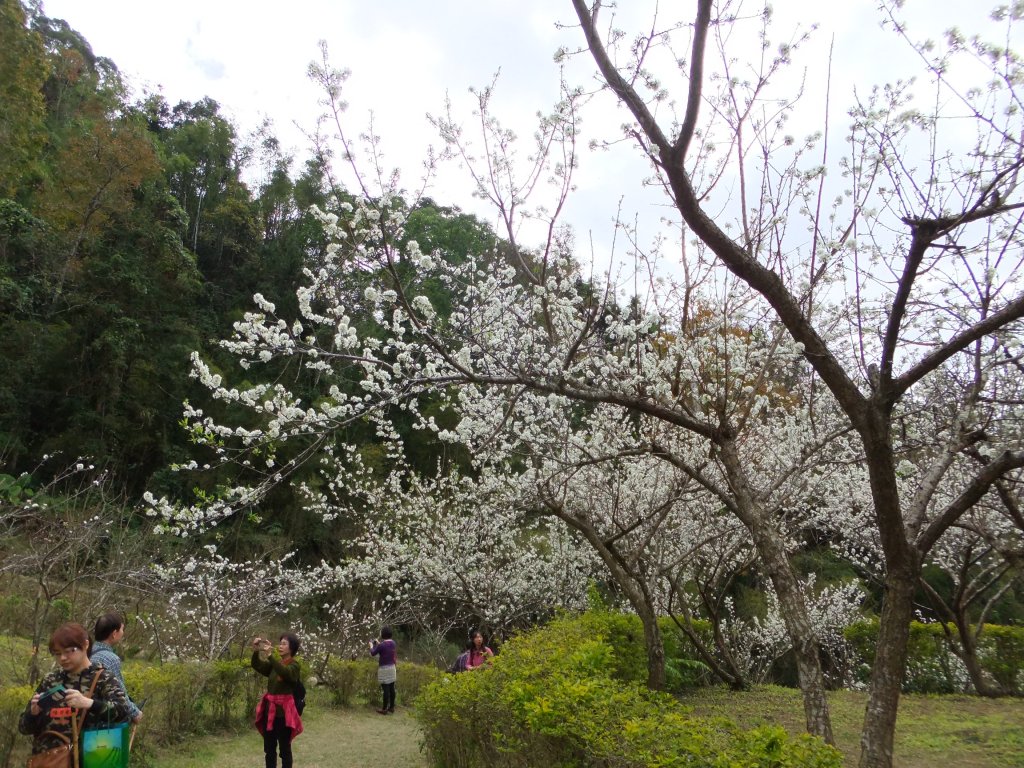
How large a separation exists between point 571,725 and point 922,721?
19.6 feet

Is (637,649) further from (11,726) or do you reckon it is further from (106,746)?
(106,746)

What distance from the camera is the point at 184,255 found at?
19.8m

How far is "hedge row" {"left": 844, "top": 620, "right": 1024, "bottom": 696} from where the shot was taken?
9.13 metres

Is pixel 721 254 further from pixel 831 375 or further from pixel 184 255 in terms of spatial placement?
pixel 184 255

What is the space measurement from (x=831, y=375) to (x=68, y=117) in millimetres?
26985

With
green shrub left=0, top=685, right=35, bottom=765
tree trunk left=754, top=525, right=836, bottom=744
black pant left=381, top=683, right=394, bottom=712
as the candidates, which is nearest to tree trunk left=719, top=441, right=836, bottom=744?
tree trunk left=754, top=525, right=836, bottom=744

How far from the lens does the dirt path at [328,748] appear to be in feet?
20.0

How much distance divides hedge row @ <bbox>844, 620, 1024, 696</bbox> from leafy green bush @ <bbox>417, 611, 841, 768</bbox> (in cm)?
708

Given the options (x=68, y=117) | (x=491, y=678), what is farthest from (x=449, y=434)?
(x=68, y=117)

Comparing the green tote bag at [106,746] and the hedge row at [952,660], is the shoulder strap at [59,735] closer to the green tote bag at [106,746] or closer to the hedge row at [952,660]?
the green tote bag at [106,746]

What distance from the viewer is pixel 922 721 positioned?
702 cm

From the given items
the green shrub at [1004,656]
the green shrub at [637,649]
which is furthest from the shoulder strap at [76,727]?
the green shrub at [1004,656]

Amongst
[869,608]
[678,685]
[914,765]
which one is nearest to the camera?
[914,765]

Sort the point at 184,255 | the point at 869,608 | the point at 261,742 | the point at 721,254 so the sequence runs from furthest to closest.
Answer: the point at 184,255 < the point at 869,608 < the point at 261,742 < the point at 721,254
